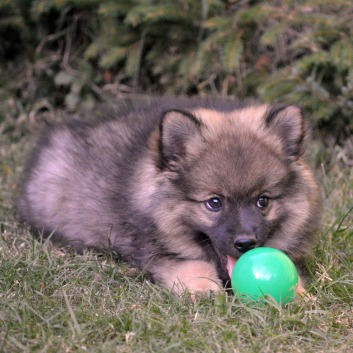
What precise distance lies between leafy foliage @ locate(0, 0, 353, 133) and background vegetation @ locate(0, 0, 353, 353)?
13 mm

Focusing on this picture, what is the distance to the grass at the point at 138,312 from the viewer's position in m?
2.69

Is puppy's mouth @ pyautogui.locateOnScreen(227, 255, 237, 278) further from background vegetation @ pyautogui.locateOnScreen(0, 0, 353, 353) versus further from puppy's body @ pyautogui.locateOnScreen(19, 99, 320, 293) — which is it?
background vegetation @ pyautogui.locateOnScreen(0, 0, 353, 353)

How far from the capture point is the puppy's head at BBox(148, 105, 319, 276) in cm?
327

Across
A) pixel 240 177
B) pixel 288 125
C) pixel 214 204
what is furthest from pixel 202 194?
pixel 288 125

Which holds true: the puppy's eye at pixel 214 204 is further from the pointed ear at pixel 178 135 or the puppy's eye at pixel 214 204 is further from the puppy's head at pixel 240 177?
the pointed ear at pixel 178 135

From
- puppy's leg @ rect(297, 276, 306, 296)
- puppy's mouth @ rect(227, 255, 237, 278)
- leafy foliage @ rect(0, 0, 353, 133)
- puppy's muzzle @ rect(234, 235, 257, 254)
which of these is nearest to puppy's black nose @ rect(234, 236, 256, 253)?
puppy's muzzle @ rect(234, 235, 257, 254)

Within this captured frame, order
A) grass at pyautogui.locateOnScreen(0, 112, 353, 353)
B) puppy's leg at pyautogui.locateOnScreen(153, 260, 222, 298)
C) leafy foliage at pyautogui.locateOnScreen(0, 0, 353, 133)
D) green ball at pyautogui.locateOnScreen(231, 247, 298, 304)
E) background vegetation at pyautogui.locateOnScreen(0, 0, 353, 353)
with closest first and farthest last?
grass at pyautogui.locateOnScreen(0, 112, 353, 353)
background vegetation at pyautogui.locateOnScreen(0, 0, 353, 353)
green ball at pyautogui.locateOnScreen(231, 247, 298, 304)
puppy's leg at pyautogui.locateOnScreen(153, 260, 222, 298)
leafy foliage at pyautogui.locateOnScreen(0, 0, 353, 133)

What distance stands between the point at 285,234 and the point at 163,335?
→ 3.53ft

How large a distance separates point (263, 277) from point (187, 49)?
3339 mm

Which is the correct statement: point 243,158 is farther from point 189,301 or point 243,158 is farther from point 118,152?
point 118,152

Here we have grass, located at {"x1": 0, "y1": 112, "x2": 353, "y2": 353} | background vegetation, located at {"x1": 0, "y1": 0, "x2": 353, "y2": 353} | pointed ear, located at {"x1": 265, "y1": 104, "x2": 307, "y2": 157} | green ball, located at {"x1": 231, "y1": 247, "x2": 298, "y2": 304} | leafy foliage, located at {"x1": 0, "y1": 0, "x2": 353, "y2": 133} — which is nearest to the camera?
grass, located at {"x1": 0, "y1": 112, "x2": 353, "y2": 353}

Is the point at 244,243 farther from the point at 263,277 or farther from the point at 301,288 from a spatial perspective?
the point at 301,288

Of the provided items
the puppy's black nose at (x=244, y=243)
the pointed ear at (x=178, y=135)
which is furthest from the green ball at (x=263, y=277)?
the pointed ear at (x=178, y=135)

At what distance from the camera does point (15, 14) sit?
21.2 ft
